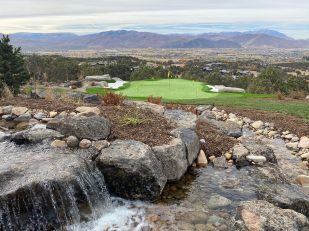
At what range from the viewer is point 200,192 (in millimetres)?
8266

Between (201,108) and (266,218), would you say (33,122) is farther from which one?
(201,108)

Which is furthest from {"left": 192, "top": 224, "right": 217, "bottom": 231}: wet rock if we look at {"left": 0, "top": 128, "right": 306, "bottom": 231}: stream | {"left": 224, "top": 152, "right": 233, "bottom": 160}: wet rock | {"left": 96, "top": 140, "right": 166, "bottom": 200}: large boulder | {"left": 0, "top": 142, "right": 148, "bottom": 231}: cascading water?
{"left": 224, "top": 152, "right": 233, "bottom": 160}: wet rock

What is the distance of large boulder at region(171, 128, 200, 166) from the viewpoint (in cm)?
950

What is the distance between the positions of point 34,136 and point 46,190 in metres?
2.58

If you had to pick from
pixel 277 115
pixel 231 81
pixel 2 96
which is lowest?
pixel 231 81

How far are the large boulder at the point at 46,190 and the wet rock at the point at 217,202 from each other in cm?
205

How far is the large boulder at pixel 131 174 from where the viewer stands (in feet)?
25.6

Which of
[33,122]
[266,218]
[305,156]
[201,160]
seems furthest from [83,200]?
[305,156]

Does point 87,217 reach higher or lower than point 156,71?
higher

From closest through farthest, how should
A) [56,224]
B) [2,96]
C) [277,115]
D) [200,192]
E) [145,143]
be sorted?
[56,224]
[200,192]
[145,143]
[2,96]
[277,115]

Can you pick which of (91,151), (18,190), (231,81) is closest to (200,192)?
(91,151)

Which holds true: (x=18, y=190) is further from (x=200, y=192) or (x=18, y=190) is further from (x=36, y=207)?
(x=200, y=192)

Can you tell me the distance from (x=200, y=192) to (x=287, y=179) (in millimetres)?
2649

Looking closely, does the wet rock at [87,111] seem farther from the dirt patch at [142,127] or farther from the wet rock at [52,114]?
the wet rock at [52,114]
